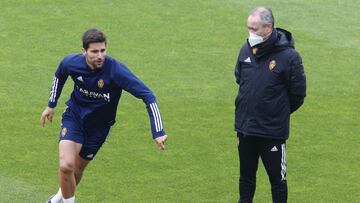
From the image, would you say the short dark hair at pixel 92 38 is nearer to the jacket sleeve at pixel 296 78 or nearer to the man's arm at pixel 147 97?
the man's arm at pixel 147 97

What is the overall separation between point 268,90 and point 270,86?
0.14 feet

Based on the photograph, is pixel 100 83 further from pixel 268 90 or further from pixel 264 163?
pixel 264 163

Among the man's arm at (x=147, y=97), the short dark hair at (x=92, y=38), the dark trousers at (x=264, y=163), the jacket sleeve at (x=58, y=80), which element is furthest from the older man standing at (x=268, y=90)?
the jacket sleeve at (x=58, y=80)

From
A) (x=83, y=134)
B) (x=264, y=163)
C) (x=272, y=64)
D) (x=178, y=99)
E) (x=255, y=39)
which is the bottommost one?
(x=178, y=99)

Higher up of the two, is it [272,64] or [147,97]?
[272,64]

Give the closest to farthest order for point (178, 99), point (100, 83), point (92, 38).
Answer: point (92, 38) < point (100, 83) < point (178, 99)

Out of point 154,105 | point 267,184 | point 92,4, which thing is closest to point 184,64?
point 92,4

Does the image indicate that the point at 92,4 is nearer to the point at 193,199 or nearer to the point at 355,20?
the point at 355,20

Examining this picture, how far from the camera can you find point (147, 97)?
9703 millimetres

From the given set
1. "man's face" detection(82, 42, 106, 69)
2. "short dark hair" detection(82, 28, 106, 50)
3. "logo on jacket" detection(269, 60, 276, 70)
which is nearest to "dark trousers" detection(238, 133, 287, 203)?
"logo on jacket" detection(269, 60, 276, 70)

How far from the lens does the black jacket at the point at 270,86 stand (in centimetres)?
939

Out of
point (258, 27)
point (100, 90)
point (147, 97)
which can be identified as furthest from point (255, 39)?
point (100, 90)

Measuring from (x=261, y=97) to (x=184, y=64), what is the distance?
5.93m

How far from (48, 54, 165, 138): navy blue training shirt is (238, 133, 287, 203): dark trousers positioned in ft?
2.85
